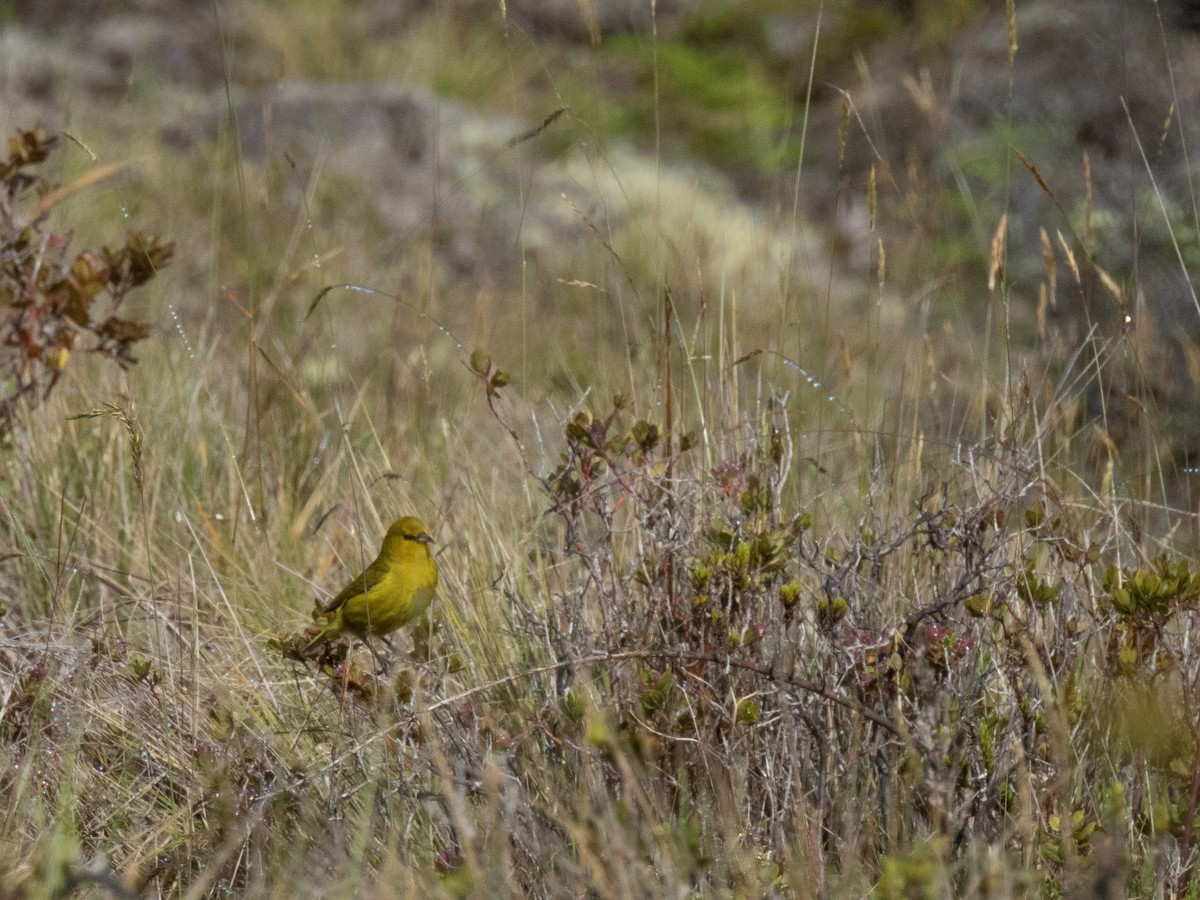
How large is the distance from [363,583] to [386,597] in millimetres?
49

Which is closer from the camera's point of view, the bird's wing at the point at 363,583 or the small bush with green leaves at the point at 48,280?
the bird's wing at the point at 363,583

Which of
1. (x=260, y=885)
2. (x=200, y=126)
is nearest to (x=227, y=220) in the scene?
(x=200, y=126)

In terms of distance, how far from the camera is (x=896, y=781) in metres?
2.14

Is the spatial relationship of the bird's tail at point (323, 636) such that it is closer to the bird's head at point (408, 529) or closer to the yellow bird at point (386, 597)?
the yellow bird at point (386, 597)

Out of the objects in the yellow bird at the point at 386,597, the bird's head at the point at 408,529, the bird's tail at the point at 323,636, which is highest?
the bird's head at the point at 408,529

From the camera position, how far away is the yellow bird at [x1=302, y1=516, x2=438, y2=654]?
94.6 inches

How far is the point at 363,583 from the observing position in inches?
94.9

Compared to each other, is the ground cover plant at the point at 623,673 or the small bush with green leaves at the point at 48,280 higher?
the small bush with green leaves at the point at 48,280

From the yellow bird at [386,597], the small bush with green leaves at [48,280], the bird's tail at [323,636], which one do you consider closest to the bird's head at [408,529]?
the yellow bird at [386,597]

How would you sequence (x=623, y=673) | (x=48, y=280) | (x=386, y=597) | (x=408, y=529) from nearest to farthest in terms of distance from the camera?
(x=623, y=673) < (x=386, y=597) < (x=408, y=529) < (x=48, y=280)

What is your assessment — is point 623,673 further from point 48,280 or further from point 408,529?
point 48,280

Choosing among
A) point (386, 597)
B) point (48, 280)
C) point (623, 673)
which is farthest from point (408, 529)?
point (48, 280)

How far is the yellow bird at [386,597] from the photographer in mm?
2402

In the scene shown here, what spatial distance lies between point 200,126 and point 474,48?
3.14 m
